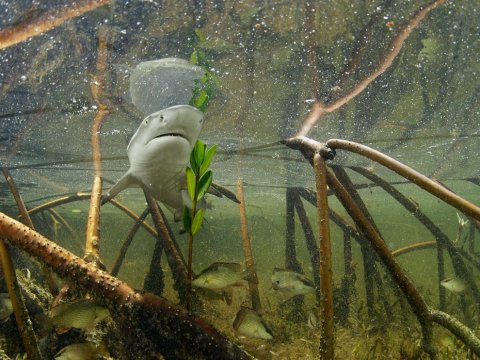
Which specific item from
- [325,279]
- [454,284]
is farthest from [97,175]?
[454,284]

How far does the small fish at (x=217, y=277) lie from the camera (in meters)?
4.36

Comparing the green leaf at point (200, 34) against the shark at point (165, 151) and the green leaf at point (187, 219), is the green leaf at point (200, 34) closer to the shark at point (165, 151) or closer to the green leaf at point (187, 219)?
the shark at point (165, 151)

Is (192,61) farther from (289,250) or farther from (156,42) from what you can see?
(289,250)

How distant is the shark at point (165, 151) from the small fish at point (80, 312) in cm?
204

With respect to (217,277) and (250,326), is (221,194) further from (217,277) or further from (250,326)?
(250,326)

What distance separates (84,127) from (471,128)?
11.1m

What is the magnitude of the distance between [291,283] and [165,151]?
9.98 ft

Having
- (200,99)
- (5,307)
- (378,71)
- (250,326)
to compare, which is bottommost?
(250,326)

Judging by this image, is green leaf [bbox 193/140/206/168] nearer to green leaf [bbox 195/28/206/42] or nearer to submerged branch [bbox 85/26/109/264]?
submerged branch [bbox 85/26/109/264]

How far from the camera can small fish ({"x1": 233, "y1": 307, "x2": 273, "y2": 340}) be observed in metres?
4.64

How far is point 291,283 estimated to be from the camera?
585 centimetres

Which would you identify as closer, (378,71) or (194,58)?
(194,58)

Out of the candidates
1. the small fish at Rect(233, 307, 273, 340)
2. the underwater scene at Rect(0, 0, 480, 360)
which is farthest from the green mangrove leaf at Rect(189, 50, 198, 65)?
the small fish at Rect(233, 307, 273, 340)

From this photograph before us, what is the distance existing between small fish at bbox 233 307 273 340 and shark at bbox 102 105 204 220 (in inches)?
72.5
